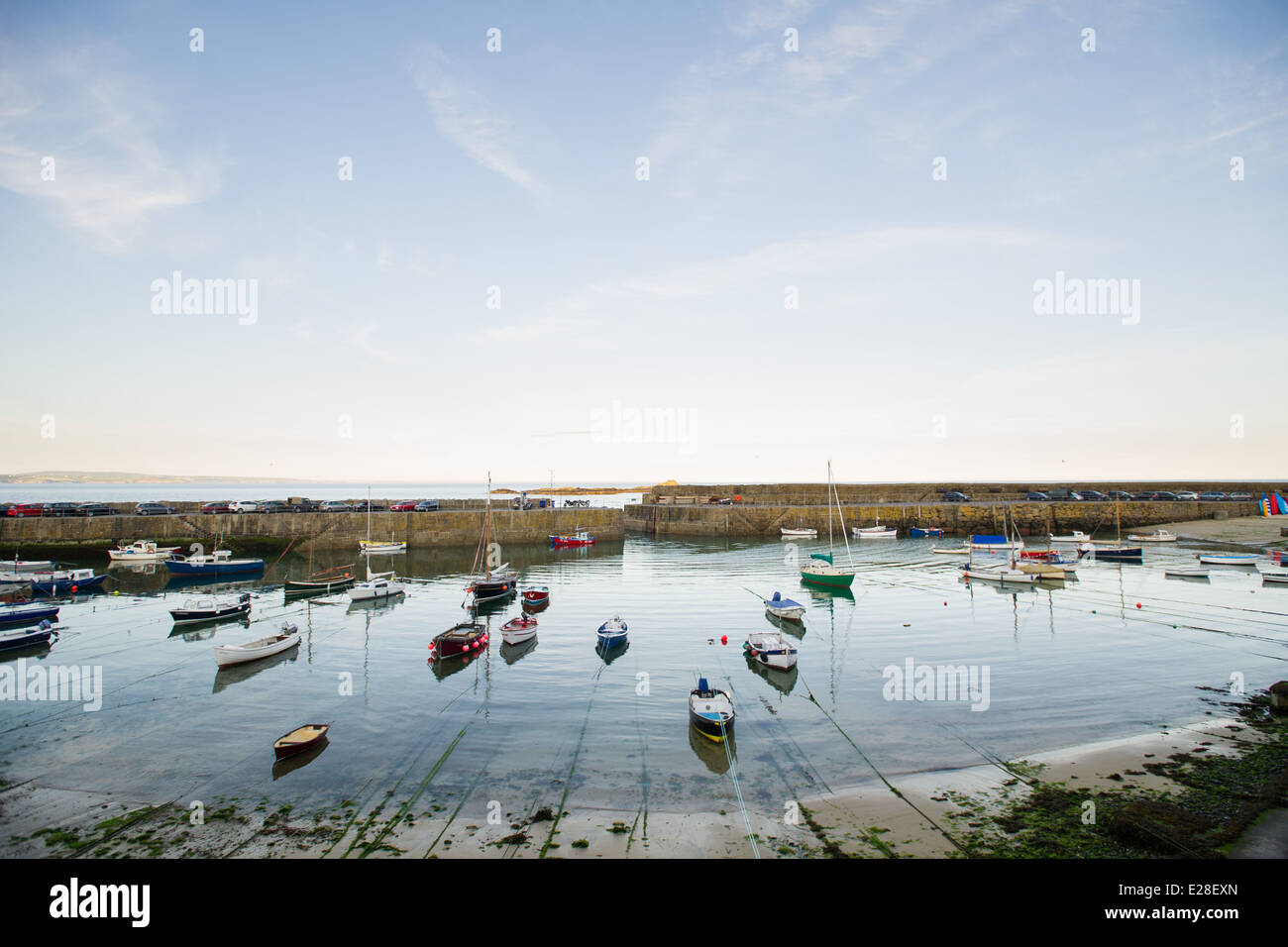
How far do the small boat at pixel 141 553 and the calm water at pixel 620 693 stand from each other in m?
15.9

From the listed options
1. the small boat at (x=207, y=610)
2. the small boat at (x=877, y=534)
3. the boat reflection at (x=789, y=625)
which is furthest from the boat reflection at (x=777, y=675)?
the small boat at (x=877, y=534)

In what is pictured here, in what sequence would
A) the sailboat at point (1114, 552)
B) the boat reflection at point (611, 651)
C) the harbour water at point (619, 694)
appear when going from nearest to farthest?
the harbour water at point (619, 694), the boat reflection at point (611, 651), the sailboat at point (1114, 552)

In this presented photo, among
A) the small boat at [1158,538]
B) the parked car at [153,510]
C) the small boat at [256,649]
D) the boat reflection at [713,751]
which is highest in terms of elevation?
the parked car at [153,510]

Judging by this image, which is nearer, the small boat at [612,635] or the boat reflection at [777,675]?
the boat reflection at [777,675]

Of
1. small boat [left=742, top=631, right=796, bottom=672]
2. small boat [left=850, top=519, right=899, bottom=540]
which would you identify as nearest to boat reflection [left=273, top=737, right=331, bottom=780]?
small boat [left=742, top=631, right=796, bottom=672]

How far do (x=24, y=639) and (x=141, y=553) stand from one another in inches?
1254

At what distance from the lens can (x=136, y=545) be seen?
57094 millimetres

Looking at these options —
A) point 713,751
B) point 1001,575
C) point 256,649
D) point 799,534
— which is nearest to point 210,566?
point 256,649

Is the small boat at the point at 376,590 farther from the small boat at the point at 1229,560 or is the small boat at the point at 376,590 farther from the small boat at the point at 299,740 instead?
the small boat at the point at 1229,560

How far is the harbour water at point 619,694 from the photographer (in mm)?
15875

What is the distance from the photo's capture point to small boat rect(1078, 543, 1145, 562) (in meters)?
55.3

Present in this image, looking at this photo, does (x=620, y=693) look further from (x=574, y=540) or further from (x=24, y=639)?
(x=574, y=540)

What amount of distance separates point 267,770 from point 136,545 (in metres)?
54.3
